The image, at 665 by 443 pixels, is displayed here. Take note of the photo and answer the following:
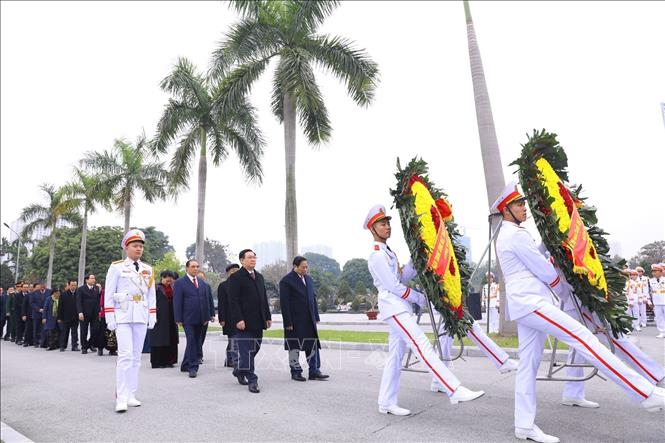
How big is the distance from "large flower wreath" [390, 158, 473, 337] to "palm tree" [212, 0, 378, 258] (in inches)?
368

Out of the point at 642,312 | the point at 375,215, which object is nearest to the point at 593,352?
the point at 375,215

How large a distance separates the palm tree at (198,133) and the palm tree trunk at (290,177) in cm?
421

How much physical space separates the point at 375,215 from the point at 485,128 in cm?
732

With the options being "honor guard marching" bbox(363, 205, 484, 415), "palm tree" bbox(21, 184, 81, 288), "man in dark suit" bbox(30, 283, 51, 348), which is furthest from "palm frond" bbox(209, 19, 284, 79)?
"palm tree" bbox(21, 184, 81, 288)

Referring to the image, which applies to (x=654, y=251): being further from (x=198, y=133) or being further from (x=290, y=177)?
(x=198, y=133)

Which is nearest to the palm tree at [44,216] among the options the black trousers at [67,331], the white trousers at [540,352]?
the black trousers at [67,331]

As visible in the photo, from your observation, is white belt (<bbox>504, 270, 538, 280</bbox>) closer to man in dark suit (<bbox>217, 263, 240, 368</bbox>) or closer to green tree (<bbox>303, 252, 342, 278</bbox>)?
man in dark suit (<bbox>217, 263, 240, 368</bbox>)

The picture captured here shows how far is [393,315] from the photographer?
5.20 metres

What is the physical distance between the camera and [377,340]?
41.9ft

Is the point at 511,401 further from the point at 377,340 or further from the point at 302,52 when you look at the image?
the point at 302,52

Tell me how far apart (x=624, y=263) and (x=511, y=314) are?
133 centimetres

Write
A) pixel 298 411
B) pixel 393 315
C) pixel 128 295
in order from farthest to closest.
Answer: pixel 128 295, pixel 298 411, pixel 393 315

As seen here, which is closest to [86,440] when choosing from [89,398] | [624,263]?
[89,398]

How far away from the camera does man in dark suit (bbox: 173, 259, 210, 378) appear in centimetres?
922
